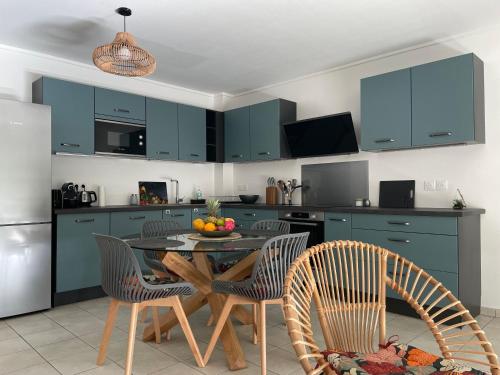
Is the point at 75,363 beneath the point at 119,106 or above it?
beneath

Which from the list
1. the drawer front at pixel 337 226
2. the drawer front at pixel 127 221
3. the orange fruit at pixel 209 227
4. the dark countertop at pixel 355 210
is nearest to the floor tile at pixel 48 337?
the dark countertop at pixel 355 210

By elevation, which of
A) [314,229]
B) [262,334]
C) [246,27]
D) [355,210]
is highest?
[246,27]

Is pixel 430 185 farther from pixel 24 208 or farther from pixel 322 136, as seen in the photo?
pixel 24 208

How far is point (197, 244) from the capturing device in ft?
8.36

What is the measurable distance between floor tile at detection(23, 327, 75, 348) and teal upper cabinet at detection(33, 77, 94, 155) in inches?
73.5

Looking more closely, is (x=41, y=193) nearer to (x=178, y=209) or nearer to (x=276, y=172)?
(x=178, y=209)

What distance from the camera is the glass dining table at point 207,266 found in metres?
2.44

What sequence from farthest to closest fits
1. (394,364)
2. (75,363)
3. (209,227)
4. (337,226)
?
(337,226) < (209,227) < (75,363) < (394,364)

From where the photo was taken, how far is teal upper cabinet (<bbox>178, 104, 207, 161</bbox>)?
5273 mm

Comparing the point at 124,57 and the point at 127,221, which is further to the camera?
the point at 127,221

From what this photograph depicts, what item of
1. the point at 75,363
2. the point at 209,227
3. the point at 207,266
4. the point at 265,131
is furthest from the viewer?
→ the point at 265,131

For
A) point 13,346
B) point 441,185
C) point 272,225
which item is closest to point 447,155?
point 441,185

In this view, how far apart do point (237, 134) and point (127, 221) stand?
2077mm

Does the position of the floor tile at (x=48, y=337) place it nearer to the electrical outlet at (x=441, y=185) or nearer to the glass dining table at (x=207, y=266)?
the glass dining table at (x=207, y=266)
